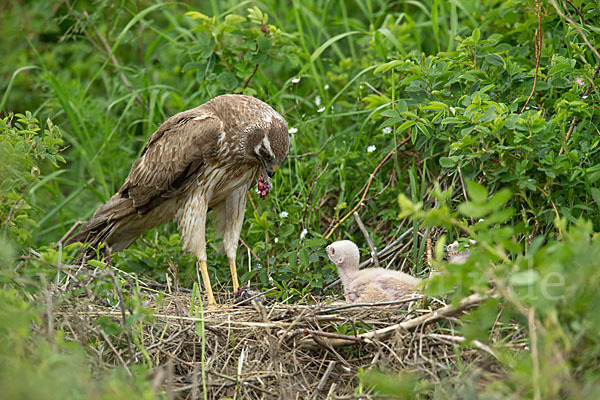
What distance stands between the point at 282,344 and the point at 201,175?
164 centimetres

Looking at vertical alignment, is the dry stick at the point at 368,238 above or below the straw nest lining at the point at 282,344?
below

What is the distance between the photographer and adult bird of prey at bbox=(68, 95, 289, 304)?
15.7 ft

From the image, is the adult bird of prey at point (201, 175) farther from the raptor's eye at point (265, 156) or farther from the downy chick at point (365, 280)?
the downy chick at point (365, 280)

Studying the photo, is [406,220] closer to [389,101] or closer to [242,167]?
[389,101]

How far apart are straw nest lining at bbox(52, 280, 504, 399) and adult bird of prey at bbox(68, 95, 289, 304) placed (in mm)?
938

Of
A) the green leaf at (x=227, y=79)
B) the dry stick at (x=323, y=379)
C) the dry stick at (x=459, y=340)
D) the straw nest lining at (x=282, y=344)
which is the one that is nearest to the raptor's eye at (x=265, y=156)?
the straw nest lining at (x=282, y=344)

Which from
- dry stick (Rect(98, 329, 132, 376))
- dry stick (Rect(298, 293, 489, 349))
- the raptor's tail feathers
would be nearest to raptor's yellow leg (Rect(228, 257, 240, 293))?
the raptor's tail feathers

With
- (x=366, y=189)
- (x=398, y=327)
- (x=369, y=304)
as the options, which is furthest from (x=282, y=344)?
(x=366, y=189)

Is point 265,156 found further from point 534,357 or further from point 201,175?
point 534,357

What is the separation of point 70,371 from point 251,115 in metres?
2.60

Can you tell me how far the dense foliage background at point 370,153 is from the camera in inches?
107

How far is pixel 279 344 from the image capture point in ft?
12.2

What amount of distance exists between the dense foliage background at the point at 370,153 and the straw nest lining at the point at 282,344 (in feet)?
1.05

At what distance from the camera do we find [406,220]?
523cm
